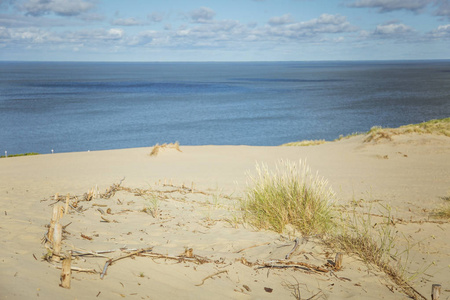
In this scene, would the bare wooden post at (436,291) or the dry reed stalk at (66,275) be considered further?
the bare wooden post at (436,291)

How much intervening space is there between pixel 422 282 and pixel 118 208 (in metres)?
4.99

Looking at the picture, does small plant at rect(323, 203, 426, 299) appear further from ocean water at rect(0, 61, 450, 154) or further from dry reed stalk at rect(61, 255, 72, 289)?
ocean water at rect(0, 61, 450, 154)

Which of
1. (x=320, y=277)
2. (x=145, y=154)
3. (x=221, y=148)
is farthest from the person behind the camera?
(x=221, y=148)

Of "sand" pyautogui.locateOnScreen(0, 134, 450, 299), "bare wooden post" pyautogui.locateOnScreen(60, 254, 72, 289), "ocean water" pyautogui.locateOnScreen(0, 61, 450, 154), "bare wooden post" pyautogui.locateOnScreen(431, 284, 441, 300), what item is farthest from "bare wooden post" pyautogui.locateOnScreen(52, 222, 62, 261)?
"ocean water" pyautogui.locateOnScreen(0, 61, 450, 154)

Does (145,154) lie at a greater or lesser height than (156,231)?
lesser

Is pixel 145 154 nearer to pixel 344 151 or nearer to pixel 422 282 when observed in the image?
pixel 344 151

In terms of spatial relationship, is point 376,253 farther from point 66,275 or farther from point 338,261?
point 66,275

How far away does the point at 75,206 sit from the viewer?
7.14 metres

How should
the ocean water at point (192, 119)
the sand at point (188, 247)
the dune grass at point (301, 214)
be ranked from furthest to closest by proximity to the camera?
the ocean water at point (192, 119), the dune grass at point (301, 214), the sand at point (188, 247)

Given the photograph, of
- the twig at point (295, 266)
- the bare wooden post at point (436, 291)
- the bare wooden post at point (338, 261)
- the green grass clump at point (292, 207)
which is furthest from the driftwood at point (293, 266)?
the green grass clump at point (292, 207)

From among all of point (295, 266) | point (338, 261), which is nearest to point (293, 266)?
point (295, 266)

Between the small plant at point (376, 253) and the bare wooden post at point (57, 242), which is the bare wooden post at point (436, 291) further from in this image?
the bare wooden post at point (57, 242)

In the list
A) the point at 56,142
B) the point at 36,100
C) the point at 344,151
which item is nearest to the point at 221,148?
the point at 344,151

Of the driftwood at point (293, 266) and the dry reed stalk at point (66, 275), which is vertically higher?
the dry reed stalk at point (66, 275)
